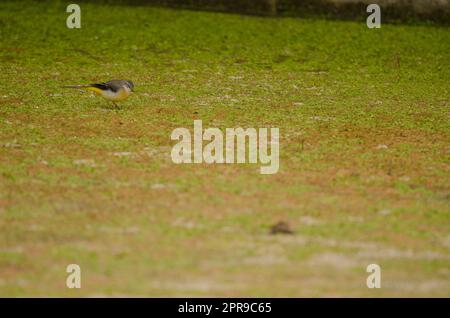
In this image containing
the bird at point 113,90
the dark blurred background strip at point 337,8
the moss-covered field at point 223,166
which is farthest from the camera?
the dark blurred background strip at point 337,8

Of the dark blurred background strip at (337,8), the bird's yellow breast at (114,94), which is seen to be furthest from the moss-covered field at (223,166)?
the dark blurred background strip at (337,8)

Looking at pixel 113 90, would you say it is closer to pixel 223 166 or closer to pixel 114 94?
pixel 114 94

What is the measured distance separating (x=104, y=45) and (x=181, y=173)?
15.8 ft

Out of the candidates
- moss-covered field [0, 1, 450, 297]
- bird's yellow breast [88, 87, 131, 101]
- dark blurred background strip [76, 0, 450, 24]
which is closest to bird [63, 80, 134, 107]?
bird's yellow breast [88, 87, 131, 101]

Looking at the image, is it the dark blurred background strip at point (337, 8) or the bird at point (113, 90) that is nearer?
the bird at point (113, 90)

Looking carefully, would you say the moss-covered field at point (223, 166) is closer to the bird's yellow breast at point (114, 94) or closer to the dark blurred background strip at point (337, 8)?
the bird's yellow breast at point (114, 94)

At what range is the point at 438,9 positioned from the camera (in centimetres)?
1131

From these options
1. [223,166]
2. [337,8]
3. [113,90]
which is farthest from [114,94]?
[337,8]

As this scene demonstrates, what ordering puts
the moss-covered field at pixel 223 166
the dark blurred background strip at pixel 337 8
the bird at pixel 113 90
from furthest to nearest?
the dark blurred background strip at pixel 337 8 < the bird at pixel 113 90 < the moss-covered field at pixel 223 166

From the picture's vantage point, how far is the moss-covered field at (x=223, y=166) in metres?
4.04

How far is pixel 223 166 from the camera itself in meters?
5.78

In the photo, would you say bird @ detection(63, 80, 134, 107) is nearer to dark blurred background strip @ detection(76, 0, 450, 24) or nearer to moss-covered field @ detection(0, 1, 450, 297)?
moss-covered field @ detection(0, 1, 450, 297)

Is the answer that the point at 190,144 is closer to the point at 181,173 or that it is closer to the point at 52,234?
the point at 181,173
